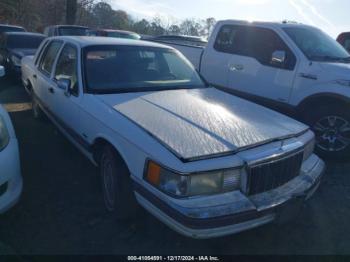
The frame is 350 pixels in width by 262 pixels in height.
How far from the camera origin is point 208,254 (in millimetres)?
3131

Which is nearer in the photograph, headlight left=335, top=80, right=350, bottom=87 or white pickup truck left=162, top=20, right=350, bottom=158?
headlight left=335, top=80, right=350, bottom=87

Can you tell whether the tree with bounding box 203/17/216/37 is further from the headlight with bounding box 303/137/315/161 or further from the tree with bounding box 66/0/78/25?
the headlight with bounding box 303/137/315/161

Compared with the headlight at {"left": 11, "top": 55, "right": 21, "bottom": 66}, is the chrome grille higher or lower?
higher

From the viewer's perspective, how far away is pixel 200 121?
3320 millimetres

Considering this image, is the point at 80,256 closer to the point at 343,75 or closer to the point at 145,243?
the point at 145,243

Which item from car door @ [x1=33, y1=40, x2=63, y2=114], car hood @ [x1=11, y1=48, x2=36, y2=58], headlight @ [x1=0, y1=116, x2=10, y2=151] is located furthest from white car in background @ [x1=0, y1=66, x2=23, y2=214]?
car hood @ [x1=11, y1=48, x2=36, y2=58]

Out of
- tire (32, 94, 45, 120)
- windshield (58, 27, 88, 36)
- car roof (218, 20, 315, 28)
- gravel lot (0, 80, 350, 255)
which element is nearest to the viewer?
gravel lot (0, 80, 350, 255)

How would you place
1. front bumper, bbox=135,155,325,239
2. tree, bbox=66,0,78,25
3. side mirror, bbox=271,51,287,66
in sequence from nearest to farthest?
front bumper, bbox=135,155,325,239 → side mirror, bbox=271,51,287,66 → tree, bbox=66,0,78,25

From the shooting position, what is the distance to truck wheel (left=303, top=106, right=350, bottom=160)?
5105 millimetres

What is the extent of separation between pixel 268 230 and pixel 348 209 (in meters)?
1.11

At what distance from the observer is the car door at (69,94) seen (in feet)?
13.4

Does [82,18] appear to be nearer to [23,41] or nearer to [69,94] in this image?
[23,41]

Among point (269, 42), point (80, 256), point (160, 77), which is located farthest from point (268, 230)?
point (269, 42)

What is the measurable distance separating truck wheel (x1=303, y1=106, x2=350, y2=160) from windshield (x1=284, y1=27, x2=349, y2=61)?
0.83 metres
